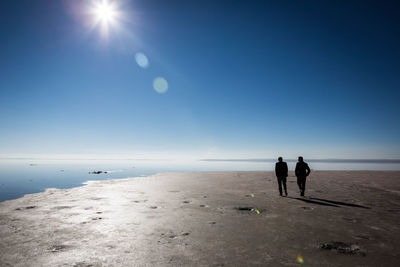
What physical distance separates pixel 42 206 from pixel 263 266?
11266mm

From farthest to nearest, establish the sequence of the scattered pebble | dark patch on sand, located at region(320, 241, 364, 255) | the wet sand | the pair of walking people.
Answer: the pair of walking people < the scattered pebble < dark patch on sand, located at region(320, 241, 364, 255) < the wet sand

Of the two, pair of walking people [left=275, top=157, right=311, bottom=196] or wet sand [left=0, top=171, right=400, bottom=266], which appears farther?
pair of walking people [left=275, top=157, right=311, bottom=196]

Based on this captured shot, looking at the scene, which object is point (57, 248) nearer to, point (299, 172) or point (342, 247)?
point (342, 247)

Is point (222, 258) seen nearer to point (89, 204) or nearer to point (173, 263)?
point (173, 263)

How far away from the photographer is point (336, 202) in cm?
1044

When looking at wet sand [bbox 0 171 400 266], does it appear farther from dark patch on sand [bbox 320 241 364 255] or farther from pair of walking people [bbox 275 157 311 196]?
pair of walking people [bbox 275 157 311 196]

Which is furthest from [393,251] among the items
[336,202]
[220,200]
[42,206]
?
[42,206]

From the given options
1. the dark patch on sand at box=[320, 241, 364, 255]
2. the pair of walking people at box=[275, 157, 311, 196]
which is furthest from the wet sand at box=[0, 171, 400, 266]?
the pair of walking people at box=[275, 157, 311, 196]

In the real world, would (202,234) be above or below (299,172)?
below

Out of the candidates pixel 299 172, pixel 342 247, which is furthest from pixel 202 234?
pixel 299 172

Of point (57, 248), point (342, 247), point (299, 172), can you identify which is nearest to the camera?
point (342, 247)

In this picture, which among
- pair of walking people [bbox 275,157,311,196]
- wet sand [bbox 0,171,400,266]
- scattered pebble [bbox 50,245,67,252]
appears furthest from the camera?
pair of walking people [bbox 275,157,311,196]

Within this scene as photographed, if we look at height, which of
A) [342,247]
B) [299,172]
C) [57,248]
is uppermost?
[299,172]

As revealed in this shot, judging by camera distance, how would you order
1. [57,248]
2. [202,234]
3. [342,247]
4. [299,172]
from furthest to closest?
1. [299,172]
2. [202,234]
3. [57,248]
4. [342,247]
